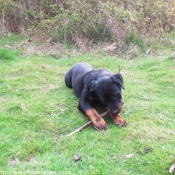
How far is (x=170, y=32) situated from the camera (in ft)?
30.1

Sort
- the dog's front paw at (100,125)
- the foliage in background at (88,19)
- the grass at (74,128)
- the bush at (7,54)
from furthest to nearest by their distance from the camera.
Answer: the foliage in background at (88,19)
the bush at (7,54)
the dog's front paw at (100,125)
the grass at (74,128)

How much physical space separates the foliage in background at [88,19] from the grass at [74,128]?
7.83ft

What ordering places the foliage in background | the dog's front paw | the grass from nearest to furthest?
the grass
the dog's front paw
the foliage in background

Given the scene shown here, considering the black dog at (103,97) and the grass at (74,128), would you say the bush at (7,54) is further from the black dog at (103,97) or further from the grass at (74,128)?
the black dog at (103,97)

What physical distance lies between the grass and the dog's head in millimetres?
275

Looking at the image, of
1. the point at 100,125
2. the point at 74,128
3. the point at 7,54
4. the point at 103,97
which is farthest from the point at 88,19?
the point at 100,125

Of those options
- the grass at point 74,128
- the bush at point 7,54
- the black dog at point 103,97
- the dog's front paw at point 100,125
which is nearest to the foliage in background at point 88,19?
the bush at point 7,54

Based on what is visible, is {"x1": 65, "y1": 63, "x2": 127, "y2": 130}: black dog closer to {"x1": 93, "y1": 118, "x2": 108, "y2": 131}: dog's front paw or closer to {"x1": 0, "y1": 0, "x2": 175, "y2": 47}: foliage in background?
{"x1": 93, "y1": 118, "x2": 108, "y2": 131}: dog's front paw

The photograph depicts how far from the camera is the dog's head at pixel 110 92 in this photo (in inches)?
150

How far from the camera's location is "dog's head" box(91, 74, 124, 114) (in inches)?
150

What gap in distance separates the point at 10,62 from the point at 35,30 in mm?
1894

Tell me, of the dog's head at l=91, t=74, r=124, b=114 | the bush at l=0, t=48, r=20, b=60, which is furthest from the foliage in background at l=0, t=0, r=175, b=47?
the dog's head at l=91, t=74, r=124, b=114

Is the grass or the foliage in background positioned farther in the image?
the foliage in background

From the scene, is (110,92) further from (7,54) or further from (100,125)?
(7,54)
